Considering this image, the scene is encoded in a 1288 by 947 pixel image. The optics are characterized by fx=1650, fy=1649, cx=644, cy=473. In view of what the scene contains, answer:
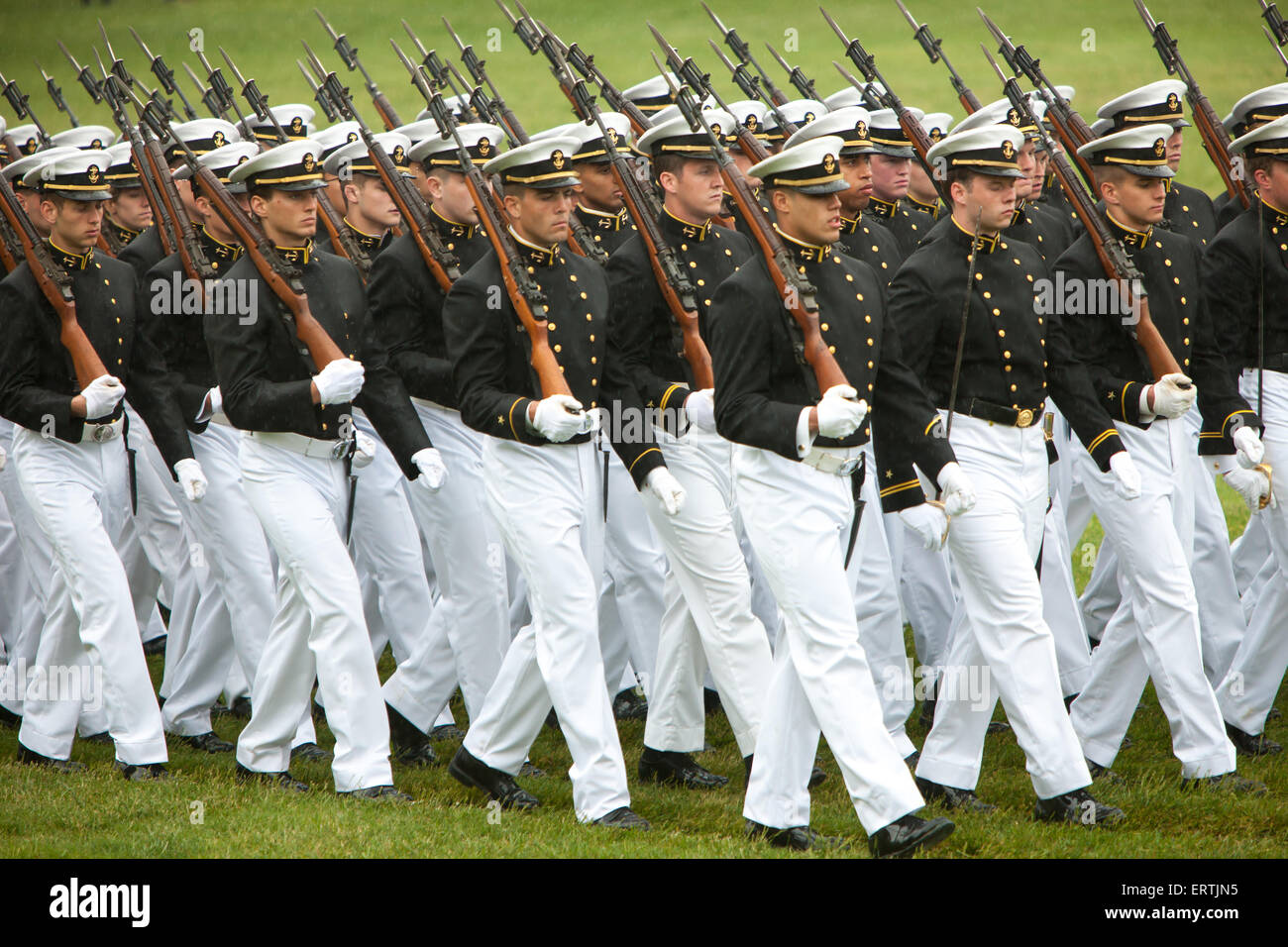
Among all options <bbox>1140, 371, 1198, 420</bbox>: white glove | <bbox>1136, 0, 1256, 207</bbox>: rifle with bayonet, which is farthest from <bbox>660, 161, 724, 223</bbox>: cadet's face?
<bbox>1136, 0, 1256, 207</bbox>: rifle with bayonet

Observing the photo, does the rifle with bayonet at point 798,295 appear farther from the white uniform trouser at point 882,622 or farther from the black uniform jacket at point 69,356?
the black uniform jacket at point 69,356

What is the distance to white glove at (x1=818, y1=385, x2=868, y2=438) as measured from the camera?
17.6 feet

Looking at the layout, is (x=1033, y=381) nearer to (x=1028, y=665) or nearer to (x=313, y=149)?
(x=1028, y=665)

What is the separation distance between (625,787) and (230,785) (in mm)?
1692

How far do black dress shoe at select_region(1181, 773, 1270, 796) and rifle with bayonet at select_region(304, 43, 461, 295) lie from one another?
367 centimetres

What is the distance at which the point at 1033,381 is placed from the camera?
6262 mm

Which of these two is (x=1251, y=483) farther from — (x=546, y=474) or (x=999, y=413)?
(x=546, y=474)

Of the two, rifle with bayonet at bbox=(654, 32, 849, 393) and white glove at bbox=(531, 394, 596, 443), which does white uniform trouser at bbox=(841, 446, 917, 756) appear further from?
white glove at bbox=(531, 394, 596, 443)

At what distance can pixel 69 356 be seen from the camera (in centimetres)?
712

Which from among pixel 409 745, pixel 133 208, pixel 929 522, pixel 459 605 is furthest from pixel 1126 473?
pixel 133 208

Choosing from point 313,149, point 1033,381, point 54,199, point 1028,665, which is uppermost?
point 54,199

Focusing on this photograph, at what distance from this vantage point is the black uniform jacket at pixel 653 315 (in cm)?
681

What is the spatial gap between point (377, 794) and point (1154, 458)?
337 centimetres
